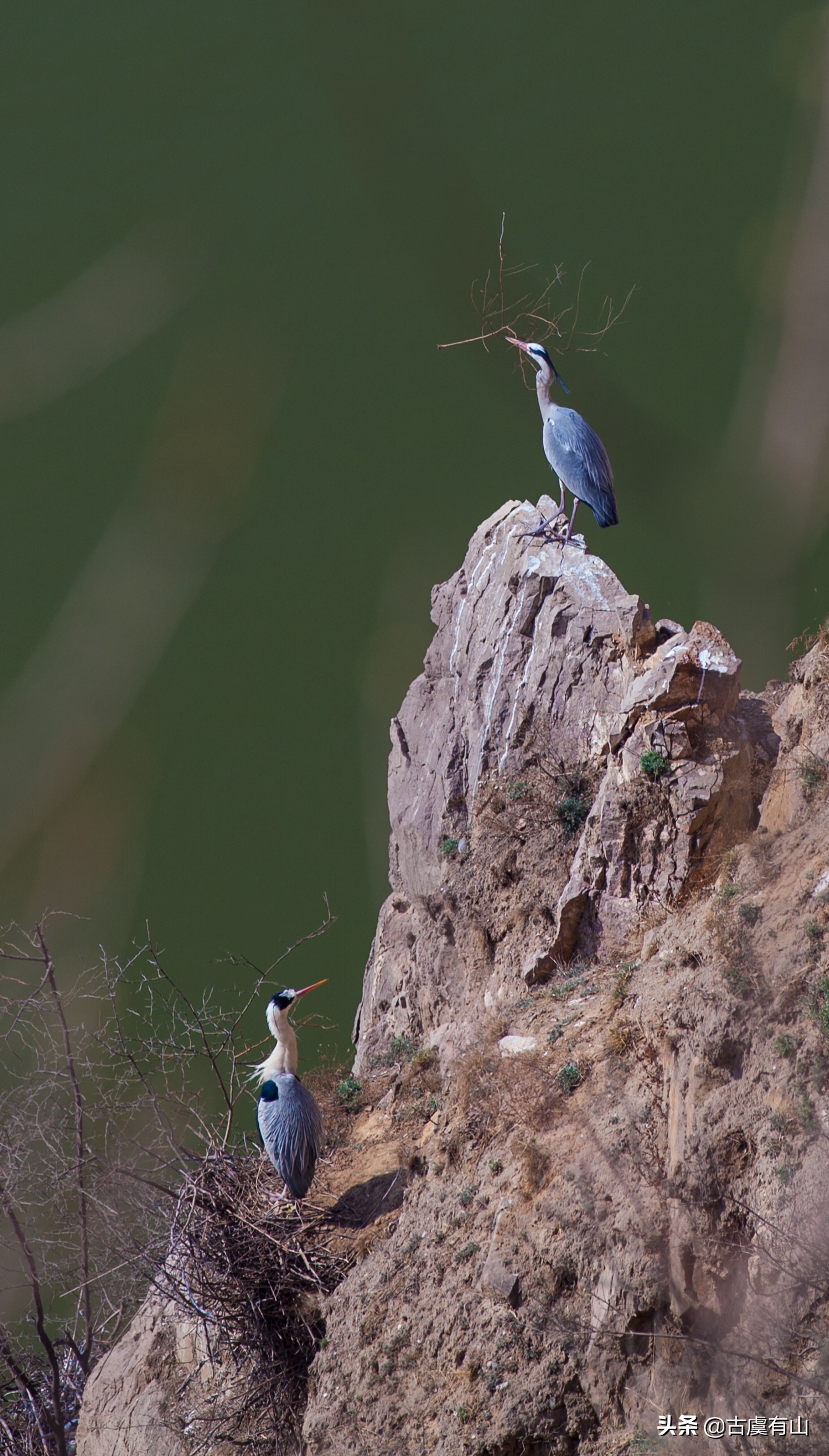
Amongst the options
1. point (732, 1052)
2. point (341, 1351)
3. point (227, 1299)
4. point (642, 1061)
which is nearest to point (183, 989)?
point (227, 1299)

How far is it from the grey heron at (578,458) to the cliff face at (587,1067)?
824 millimetres

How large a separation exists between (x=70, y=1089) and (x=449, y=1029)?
306 cm

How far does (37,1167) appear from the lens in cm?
847

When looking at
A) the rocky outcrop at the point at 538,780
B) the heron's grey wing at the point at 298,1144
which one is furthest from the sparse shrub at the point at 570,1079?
the heron's grey wing at the point at 298,1144

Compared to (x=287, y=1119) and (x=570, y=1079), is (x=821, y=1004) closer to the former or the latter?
(x=570, y=1079)

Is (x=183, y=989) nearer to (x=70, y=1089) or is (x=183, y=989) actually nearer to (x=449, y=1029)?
(x=70, y=1089)

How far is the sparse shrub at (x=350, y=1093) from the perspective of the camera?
349 inches

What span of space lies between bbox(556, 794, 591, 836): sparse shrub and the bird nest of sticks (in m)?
3.36

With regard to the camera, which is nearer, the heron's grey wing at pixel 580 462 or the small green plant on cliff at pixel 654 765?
the small green plant on cliff at pixel 654 765

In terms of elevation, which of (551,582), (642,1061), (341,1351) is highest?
(551,582)

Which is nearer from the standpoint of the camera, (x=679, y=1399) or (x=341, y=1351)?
(x=679, y=1399)

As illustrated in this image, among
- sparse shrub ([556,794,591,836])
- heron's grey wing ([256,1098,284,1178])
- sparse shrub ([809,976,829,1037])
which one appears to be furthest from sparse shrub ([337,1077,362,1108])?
sparse shrub ([809,976,829,1037])

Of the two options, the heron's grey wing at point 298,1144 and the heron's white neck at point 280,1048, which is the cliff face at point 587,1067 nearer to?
the heron's grey wing at point 298,1144

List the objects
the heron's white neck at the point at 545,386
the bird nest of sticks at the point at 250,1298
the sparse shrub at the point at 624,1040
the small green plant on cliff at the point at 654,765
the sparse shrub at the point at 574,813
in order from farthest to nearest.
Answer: the sparse shrub at the point at 574,813 < the heron's white neck at the point at 545,386 < the small green plant on cliff at the point at 654,765 < the bird nest of sticks at the point at 250,1298 < the sparse shrub at the point at 624,1040
